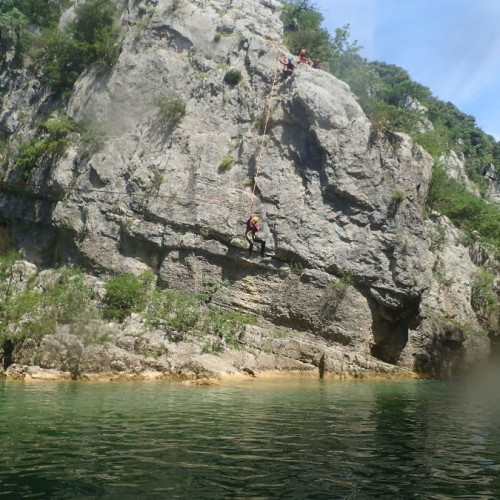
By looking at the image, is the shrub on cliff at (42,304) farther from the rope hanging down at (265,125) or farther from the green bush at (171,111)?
the green bush at (171,111)

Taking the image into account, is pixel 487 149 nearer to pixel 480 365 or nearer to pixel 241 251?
pixel 480 365

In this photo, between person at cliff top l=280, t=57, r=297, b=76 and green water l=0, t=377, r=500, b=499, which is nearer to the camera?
green water l=0, t=377, r=500, b=499

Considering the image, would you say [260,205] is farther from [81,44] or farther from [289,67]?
[81,44]

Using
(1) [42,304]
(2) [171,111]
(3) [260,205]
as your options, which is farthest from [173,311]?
(2) [171,111]

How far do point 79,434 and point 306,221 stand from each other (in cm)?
1753

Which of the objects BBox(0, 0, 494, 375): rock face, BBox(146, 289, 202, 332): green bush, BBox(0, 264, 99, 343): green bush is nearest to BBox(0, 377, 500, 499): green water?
BBox(0, 264, 99, 343): green bush

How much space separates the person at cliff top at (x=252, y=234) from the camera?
21.7 metres

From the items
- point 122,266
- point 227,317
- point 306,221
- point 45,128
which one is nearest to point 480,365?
point 306,221

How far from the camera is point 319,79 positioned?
2714cm

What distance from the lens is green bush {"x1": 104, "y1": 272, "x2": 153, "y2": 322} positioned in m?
21.3

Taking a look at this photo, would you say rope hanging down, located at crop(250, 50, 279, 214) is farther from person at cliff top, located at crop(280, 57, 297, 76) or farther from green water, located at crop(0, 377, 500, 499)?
green water, located at crop(0, 377, 500, 499)

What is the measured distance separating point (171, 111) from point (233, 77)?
4.10 metres

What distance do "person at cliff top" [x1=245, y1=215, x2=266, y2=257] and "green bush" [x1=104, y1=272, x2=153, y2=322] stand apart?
17.0 feet

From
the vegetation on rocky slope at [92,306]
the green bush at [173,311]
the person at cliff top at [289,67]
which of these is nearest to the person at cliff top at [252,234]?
the vegetation on rocky slope at [92,306]
